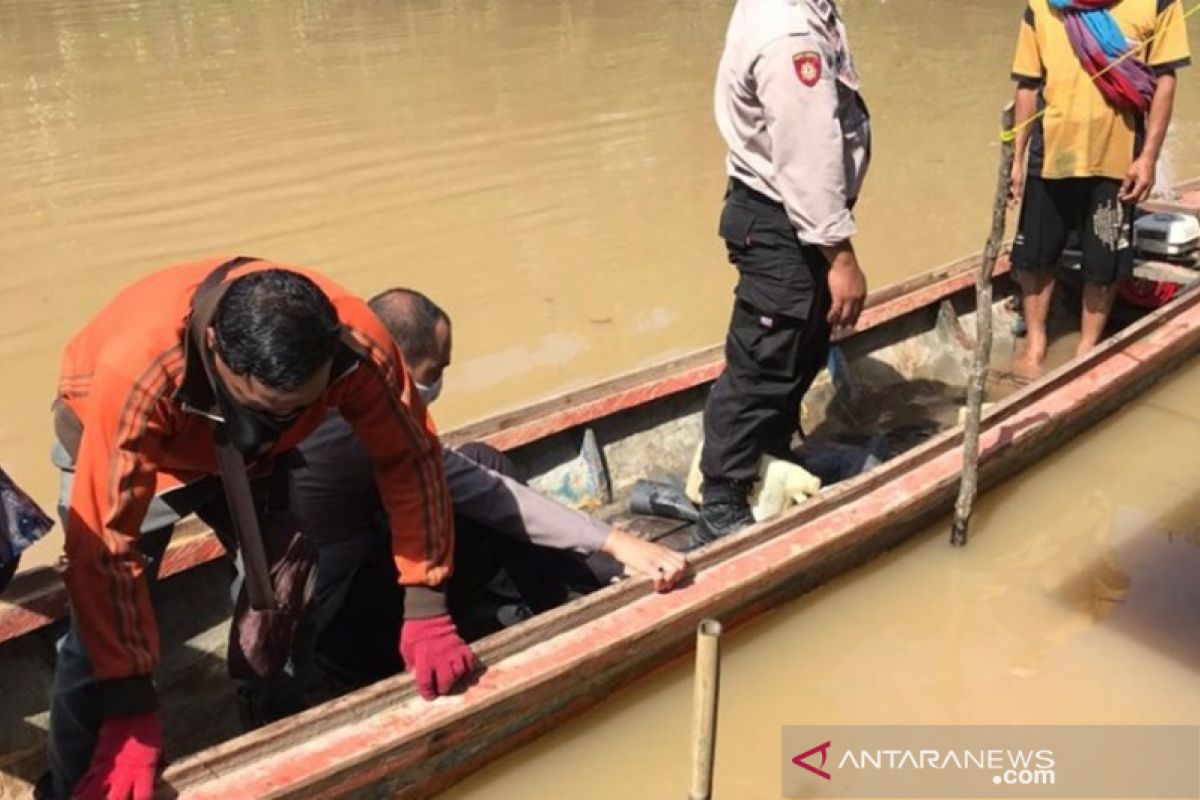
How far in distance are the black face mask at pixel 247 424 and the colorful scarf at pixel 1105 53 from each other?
3.27m

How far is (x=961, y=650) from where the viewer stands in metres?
3.42

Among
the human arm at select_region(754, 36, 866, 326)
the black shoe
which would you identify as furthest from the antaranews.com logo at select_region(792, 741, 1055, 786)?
the human arm at select_region(754, 36, 866, 326)

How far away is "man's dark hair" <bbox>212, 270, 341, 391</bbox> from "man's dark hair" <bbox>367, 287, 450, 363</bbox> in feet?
2.40

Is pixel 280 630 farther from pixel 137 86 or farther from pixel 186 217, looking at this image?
pixel 137 86

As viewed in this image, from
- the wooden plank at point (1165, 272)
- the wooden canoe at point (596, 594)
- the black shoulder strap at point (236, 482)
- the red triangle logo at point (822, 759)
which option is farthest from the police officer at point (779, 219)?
the wooden plank at point (1165, 272)

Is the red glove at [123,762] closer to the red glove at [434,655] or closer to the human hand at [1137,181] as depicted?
the red glove at [434,655]

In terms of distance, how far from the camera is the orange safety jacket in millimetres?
2090

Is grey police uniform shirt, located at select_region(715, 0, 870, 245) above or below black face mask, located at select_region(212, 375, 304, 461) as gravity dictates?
above

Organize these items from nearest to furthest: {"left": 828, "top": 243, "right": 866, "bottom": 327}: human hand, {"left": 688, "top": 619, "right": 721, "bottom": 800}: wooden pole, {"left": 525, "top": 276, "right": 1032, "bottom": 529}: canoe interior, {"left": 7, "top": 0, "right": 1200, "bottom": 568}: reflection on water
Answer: {"left": 688, "top": 619, "right": 721, "bottom": 800}: wooden pole
{"left": 828, "top": 243, "right": 866, "bottom": 327}: human hand
{"left": 525, "top": 276, "right": 1032, "bottom": 529}: canoe interior
{"left": 7, "top": 0, "right": 1200, "bottom": 568}: reflection on water

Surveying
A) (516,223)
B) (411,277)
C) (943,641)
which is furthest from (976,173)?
(943,641)

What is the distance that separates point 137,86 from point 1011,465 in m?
9.34

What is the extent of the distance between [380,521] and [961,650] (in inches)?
68.3

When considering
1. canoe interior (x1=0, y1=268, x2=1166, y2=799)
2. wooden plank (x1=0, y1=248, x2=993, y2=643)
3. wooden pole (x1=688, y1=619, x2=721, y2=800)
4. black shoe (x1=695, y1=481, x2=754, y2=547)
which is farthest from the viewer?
black shoe (x1=695, y1=481, x2=754, y2=547)

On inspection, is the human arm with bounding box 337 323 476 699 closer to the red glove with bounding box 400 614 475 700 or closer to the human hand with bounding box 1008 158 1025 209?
the red glove with bounding box 400 614 475 700
